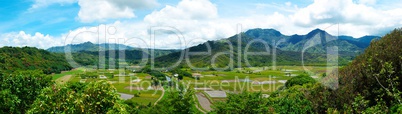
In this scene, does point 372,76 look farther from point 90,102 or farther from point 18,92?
point 18,92

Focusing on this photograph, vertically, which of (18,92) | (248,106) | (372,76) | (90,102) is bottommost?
(248,106)

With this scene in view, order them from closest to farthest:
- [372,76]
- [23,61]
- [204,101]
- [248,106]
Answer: [372,76] < [248,106] < [204,101] < [23,61]

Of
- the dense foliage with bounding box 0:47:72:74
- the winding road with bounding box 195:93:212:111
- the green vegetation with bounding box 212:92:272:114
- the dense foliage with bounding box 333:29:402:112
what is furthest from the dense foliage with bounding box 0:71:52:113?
the dense foliage with bounding box 0:47:72:74

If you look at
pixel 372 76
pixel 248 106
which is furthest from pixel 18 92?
pixel 372 76

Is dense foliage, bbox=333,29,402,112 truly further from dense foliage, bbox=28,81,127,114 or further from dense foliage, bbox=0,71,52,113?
dense foliage, bbox=0,71,52,113

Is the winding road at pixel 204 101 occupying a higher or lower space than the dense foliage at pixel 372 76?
lower

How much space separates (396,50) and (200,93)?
185ft

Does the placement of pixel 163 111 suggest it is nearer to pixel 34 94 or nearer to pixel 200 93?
pixel 34 94

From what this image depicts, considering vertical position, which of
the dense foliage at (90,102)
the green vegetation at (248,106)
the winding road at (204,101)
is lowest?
the winding road at (204,101)

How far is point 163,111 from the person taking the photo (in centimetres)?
1677

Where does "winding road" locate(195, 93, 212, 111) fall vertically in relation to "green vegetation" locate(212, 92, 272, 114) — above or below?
below

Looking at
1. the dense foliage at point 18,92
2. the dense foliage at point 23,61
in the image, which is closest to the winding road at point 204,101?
the dense foliage at point 18,92

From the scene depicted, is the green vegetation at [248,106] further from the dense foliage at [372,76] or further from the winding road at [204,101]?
the winding road at [204,101]

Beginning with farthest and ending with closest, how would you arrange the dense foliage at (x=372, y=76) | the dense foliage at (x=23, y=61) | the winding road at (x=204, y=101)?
the dense foliage at (x=23, y=61), the winding road at (x=204, y=101), the dense foliage at (x=372, y=76)
